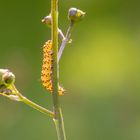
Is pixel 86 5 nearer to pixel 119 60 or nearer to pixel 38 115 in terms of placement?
pixel 119 60

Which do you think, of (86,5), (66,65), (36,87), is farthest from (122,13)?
(36,87)

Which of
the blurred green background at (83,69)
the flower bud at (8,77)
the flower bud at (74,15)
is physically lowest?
the blurred green background at (83,69)

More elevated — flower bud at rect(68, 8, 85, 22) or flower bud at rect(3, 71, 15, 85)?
flower bud at rect(68, 8, 85, 22)

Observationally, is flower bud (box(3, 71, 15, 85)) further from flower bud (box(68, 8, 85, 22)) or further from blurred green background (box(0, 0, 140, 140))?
blurred green background (box(0, 0, 140, 140))

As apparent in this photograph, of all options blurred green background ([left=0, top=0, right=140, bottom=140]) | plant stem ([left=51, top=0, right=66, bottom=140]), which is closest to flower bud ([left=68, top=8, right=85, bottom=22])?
plant stem ([left=51, top=0, right=66, bottom=140])

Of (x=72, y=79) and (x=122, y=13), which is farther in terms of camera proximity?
(x=122, y=13)

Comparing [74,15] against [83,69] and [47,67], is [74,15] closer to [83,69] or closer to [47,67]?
[47,67]

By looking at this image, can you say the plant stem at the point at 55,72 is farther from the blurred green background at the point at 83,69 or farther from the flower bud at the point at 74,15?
the blurred green background at the point at 83,69

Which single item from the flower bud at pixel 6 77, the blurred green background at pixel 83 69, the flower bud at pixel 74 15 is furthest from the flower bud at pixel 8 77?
the blurred green background at pixel 83 69
